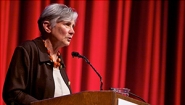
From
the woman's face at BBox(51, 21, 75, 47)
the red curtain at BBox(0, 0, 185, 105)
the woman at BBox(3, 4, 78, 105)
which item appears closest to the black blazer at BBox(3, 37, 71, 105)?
the woman at BBox(3, 4, 78, 105)

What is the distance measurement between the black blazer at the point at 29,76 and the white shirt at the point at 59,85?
38mm

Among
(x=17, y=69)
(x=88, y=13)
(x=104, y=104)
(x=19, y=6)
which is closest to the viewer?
(x=104, y=104)

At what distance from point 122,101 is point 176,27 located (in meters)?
2.38

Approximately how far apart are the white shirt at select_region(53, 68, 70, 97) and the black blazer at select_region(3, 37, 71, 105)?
4 centimetres

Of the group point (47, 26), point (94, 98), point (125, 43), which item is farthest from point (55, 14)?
point (125, 43)

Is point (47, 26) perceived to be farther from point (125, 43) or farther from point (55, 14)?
point (125, 43)

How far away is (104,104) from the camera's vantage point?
179 centimetres

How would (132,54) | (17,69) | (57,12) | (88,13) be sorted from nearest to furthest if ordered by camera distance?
(17,69) → (57,12) → (88,13) → (132,54)

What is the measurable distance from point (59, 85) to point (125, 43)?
5.37 feet

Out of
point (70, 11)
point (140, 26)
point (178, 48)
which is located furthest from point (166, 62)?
point (70, 11)

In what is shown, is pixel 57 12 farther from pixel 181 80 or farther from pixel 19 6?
pixel 181 80

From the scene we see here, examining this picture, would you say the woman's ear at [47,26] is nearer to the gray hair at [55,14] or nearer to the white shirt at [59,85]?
the gray hair at [55,14]

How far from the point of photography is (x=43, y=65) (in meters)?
2.20

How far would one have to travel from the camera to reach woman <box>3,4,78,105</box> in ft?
6.73
